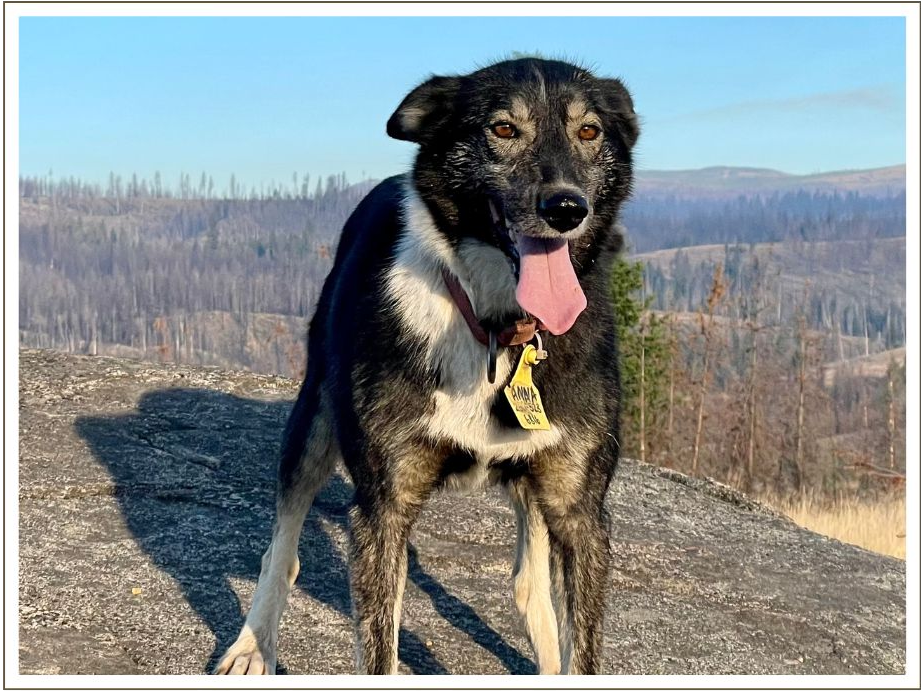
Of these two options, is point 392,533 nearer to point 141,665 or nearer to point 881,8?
point 141,665

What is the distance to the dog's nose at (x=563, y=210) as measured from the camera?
363cm

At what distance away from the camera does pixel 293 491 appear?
517cm

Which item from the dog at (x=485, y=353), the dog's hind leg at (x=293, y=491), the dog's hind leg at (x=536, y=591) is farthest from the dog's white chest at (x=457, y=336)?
the dog's hind leg at (x=293, y=491)

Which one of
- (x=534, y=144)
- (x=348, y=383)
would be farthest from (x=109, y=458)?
(x=534, y=144)

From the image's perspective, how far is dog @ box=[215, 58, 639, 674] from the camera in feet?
13.0

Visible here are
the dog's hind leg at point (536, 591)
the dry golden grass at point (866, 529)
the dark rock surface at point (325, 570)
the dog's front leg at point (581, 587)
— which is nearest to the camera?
the dog's front leg at point (581, 587)

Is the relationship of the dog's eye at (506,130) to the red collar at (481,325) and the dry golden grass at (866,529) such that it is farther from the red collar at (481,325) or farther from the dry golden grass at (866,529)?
the dry golden grass at (866,529)

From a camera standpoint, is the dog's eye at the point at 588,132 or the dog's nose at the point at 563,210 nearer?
the dog's nose at the point at 563,210

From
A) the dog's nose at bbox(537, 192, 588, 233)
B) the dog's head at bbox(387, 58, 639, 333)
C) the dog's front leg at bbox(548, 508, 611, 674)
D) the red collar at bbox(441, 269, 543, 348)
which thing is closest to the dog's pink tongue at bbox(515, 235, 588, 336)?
the dog's head at bbox(387, 58, 639, 333)

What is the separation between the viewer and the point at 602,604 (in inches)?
167

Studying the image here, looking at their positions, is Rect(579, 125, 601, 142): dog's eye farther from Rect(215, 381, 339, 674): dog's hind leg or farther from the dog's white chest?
Rect(215, 381, 339, 674): dog's hind leg

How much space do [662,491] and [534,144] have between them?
4619 millimetres

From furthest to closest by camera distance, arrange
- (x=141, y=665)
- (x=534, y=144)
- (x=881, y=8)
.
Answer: (x=881, y=8), (x=141, y=665), (x=534, y=144)

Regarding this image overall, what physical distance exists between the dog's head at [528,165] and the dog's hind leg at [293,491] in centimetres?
144
